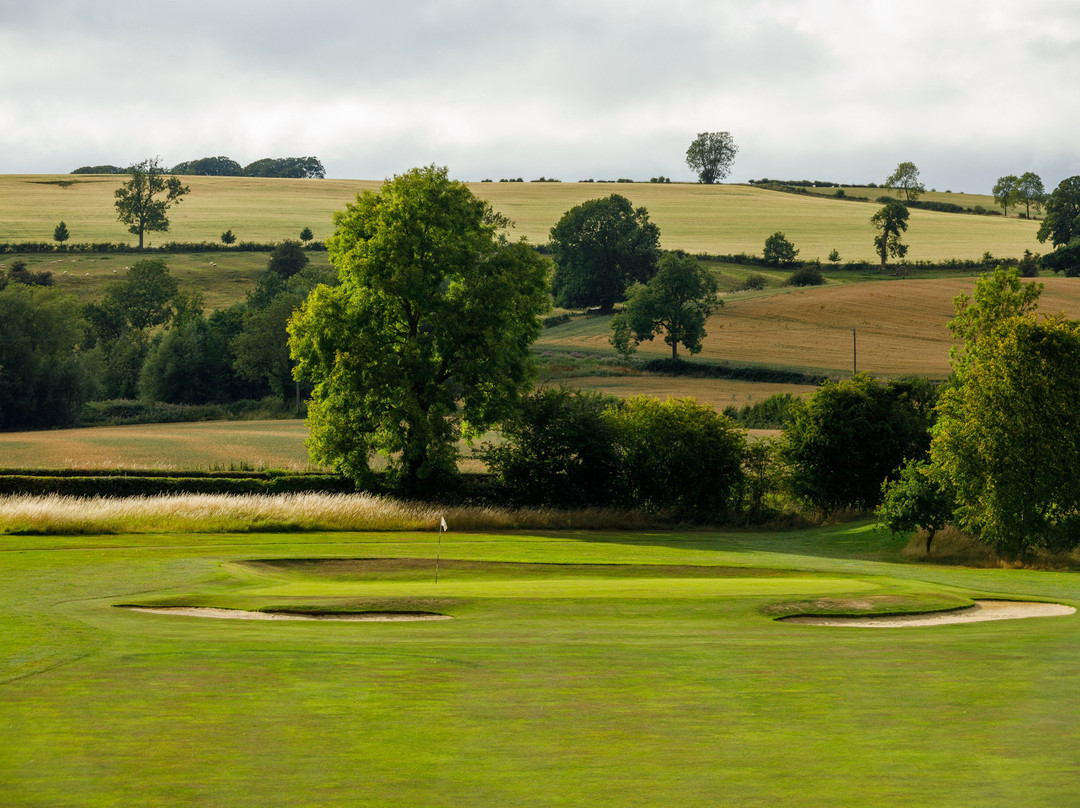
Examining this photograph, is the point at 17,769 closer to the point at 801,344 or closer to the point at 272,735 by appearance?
the point at 272,735

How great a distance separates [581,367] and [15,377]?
4384 cm

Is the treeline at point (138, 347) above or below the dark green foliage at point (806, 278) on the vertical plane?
below

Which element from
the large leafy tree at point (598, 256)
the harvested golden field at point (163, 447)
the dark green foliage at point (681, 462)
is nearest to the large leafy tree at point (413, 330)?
the dark green foliage at point (681, 462)

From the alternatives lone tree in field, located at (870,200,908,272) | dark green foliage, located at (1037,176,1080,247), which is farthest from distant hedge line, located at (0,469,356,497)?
dark green foliage, located at (1037,176,1080,247)

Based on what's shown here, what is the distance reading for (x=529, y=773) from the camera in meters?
9.06

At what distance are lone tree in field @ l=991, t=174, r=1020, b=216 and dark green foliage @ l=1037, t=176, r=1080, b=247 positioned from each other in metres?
40.9

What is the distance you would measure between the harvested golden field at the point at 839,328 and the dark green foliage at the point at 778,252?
53.0 feet

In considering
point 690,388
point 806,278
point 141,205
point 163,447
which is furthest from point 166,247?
point 806,278

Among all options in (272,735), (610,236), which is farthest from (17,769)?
(610,236)

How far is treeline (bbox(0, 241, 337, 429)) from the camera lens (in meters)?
→ 77.6

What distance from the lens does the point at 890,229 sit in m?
121

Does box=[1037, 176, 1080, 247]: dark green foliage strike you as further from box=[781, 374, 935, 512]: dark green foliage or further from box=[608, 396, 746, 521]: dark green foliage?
box=[608, 396, 746, 521]: dark green foliage

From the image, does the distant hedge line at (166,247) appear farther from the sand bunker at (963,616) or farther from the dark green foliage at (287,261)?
the sand bunker at (963,616)

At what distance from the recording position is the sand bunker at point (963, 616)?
17.7m
